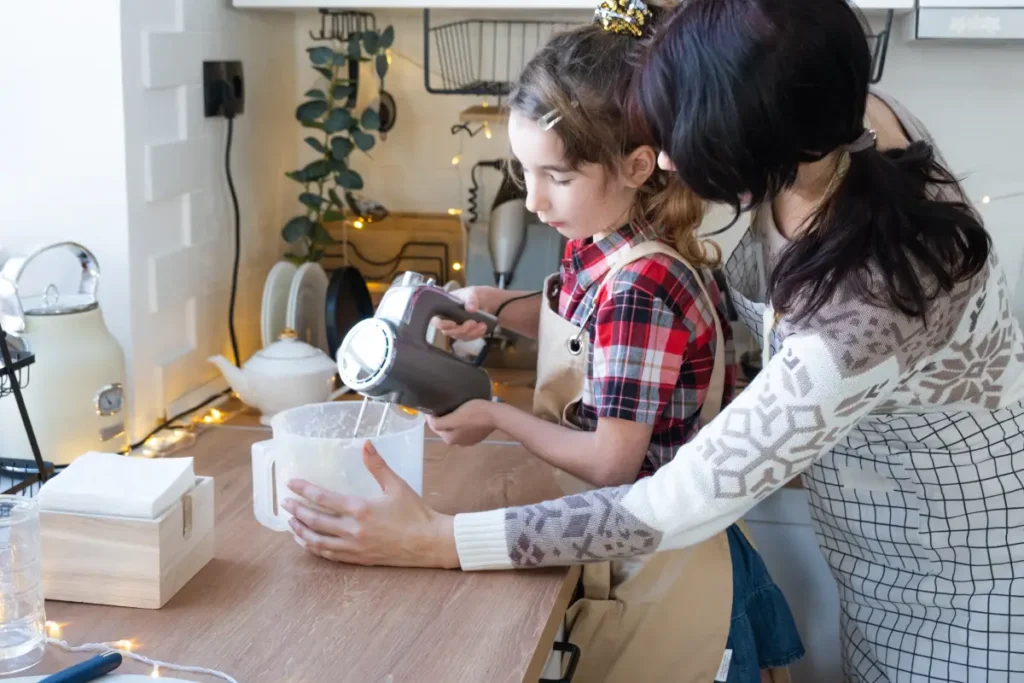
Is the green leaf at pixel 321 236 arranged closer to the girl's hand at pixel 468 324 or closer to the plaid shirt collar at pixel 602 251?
the girl's hand at pixel 468 324

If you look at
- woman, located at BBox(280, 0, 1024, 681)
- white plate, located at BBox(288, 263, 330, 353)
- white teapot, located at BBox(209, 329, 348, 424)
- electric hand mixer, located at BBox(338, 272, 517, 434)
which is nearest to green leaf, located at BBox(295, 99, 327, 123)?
white plate, located at BBox(288, 263, 330, 353)

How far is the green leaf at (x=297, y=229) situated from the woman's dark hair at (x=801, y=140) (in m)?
1.02

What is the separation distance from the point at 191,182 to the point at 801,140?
1006mm

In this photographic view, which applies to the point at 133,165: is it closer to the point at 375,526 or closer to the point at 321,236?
the point at 321,236

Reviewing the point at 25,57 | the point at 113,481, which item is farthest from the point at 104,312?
the point at 113,481

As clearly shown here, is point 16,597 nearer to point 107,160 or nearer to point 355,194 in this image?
point 107,160

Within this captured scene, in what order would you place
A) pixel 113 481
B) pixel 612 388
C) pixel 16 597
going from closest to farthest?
pixel 16 597
pixel 113 481
pixel 612 388

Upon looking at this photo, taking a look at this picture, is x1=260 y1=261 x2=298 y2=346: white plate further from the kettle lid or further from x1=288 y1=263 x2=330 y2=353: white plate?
the kettle lid

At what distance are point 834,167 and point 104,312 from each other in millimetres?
947

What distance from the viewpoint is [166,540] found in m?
0.96

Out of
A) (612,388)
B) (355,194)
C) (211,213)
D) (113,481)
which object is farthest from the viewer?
(355,194)

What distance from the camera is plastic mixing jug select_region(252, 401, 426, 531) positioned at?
1.10 meters

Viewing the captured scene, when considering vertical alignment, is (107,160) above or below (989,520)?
above

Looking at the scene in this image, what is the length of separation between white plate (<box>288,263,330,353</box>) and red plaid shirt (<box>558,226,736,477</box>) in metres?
0.59
